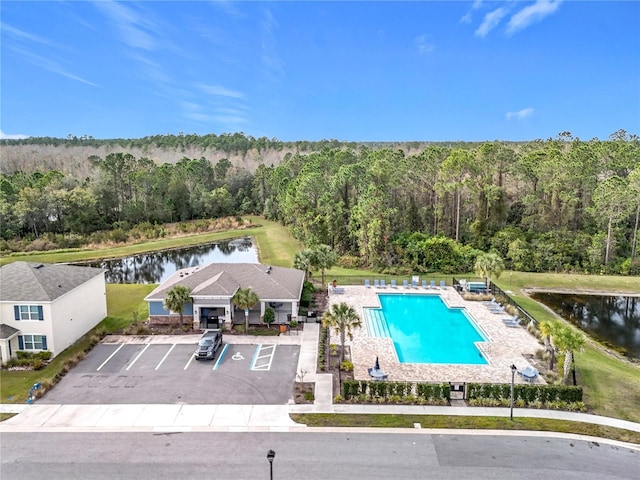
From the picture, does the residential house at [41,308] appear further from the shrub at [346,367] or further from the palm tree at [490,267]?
the palm tree at [490,267]

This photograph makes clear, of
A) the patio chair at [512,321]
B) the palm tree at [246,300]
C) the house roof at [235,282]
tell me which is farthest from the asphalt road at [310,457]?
the patio chair at [512,321]

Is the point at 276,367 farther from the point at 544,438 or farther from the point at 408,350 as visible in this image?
the point at 544,438

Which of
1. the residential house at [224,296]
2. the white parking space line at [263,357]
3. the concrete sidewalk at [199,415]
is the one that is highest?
the residential house at [224,296]

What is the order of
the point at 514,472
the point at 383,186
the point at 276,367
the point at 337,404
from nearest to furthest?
the point at 514,472, the point at 337,404, the point at 276,367, the point at 383,186

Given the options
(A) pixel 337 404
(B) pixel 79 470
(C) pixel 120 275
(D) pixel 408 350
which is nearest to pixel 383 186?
(D) pixel 408 350

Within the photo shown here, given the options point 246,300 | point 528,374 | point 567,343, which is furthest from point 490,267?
point 246,300

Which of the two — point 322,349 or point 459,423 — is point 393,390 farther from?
point 322,349
